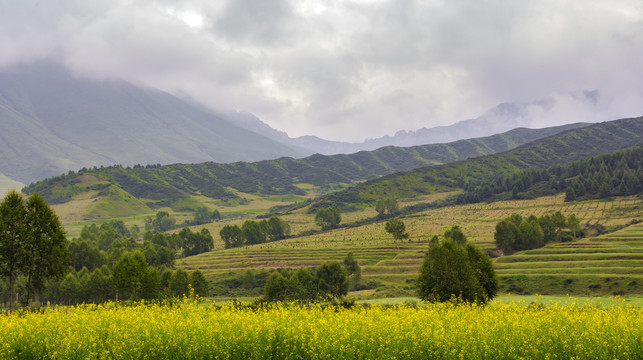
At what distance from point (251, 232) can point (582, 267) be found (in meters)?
128

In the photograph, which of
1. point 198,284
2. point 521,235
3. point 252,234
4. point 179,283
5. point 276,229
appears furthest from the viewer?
point 276,229

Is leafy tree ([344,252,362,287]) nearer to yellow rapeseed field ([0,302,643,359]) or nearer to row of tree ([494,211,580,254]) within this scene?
row of tree ([494,211,580,254])

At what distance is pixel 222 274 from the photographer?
112500 mm

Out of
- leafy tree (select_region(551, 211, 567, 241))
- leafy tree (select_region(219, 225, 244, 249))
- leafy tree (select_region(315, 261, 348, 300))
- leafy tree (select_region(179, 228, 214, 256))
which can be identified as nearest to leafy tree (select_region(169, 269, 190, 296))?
leafy tree (select_region(315, 261, 348, 300))

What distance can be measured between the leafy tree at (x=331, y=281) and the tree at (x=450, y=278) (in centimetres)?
3288

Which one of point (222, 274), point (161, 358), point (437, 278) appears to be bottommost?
point (222, 274)

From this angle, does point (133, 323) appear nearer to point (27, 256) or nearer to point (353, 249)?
point (27, 256)

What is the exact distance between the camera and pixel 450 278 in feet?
139

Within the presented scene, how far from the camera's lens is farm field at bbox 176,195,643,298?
268ft

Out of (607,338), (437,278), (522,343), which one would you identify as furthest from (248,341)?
(437,278)

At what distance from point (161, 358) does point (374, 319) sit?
306 inches

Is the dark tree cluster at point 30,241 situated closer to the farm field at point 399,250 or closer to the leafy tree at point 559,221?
the farm field at point 399,250

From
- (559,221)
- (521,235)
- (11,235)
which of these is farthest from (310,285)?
(559,221)

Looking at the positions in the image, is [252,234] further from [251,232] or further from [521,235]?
[521,235]
